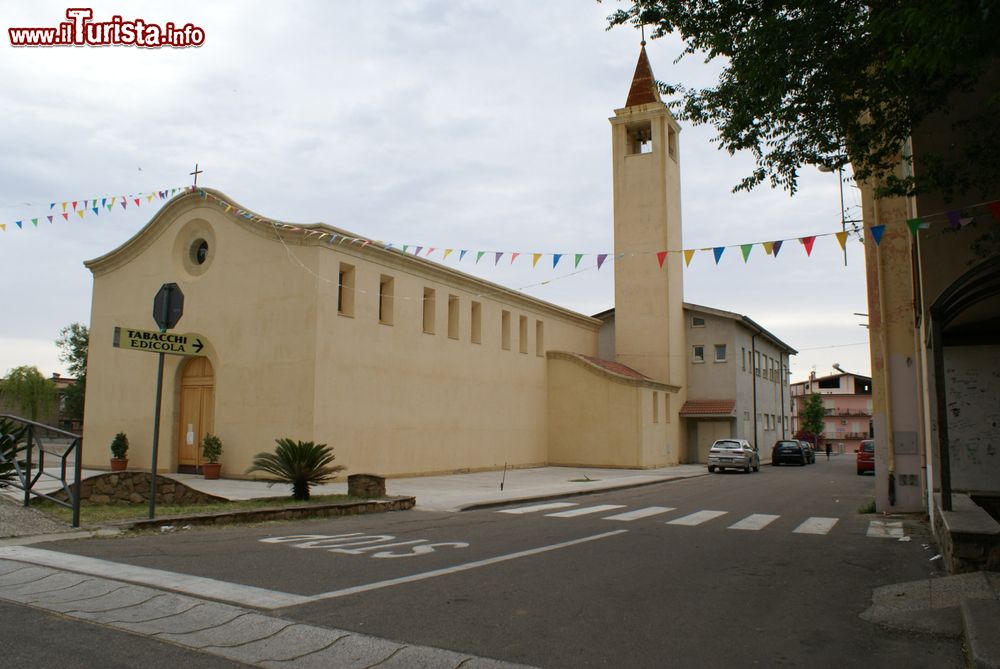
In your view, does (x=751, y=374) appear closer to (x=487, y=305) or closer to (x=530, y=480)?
(x=487, y=305)

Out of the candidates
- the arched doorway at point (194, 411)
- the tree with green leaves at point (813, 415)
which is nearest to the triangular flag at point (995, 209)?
the arched doorway at point (194, 411)

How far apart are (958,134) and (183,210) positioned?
881 inches

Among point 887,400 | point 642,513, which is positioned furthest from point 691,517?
point 887,400

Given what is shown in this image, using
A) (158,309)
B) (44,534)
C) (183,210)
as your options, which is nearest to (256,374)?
(183,210)

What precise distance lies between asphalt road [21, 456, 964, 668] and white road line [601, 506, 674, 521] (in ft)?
1.36

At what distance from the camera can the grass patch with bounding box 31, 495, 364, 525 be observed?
11.0 metres

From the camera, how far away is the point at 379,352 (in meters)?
23.6

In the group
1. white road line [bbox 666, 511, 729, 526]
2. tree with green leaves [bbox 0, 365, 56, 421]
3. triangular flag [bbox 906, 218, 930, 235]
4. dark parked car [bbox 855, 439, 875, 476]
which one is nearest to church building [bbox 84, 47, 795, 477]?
dark parked car [bbox 855, 439, 875, 476]

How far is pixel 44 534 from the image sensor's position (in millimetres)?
9320

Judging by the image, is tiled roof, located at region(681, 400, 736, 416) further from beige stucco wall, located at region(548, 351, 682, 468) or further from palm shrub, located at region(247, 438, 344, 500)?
palm shrub, located at region(247, 438, 344, 500)

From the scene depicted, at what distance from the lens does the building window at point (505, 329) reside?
31.3 metres

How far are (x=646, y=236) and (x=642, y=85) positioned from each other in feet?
27.6

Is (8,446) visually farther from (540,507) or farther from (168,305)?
(540,507)

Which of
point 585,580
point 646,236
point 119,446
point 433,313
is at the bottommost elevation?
point 585,580
